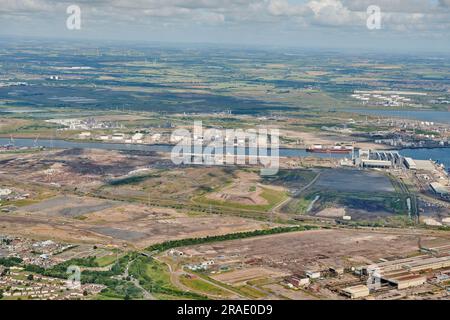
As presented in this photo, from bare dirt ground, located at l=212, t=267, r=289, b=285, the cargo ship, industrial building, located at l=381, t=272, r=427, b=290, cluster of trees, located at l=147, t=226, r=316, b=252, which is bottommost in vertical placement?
cluster of trees, located at l=147, t=226, r=316, b=252

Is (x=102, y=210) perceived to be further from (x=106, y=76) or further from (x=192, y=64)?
(x=192, y=64)

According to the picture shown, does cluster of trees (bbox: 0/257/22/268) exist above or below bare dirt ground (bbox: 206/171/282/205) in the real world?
above

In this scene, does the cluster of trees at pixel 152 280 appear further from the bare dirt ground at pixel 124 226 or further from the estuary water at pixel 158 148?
the estuary water at pixel 158 148

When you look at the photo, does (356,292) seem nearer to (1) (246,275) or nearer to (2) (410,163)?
(1) (246,275)

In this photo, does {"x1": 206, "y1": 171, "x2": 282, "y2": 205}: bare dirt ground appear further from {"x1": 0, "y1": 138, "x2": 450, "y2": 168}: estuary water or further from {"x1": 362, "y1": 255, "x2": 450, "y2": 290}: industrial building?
{"x1": 362, "y1": 255, "x2": 450, "y2": 290}: industrial building

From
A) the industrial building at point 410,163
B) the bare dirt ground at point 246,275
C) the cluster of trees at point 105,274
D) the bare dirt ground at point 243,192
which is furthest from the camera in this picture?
the industrial building at point 410,163

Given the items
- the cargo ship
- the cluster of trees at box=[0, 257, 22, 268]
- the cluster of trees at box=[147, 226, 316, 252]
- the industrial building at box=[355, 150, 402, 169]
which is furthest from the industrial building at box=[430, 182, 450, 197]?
the cluster of trees at box=[0, 257, 22, 268]

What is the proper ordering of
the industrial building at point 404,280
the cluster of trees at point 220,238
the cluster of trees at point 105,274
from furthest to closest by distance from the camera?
the cluster of trees at point 220,238
the industrial building at point 404,280
the cluster of trees at point 105,274

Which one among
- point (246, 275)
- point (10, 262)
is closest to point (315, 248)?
point (246, 275)

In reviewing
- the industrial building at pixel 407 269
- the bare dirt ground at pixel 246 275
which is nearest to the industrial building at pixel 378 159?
the industrial building at pixel 407 269

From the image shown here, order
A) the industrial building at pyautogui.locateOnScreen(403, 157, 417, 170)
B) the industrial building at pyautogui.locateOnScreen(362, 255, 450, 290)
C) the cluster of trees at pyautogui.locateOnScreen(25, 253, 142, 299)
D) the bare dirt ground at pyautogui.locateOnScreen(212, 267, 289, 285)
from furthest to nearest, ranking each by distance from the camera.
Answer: the industrial building at pyautogui.locateOnScreen(403, 157, 417, 170) < the bare dirt ground at pyautogui.locateOnScreen(212, 267, 289, 285) < the industrial building at pyautogui.locateOnScreen(362, 255, 450, 290) < the cluster of trees at pyautogui.locateOnScreen(25, 253, 142, 299)

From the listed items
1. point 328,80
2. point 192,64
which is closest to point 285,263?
point 328,80
